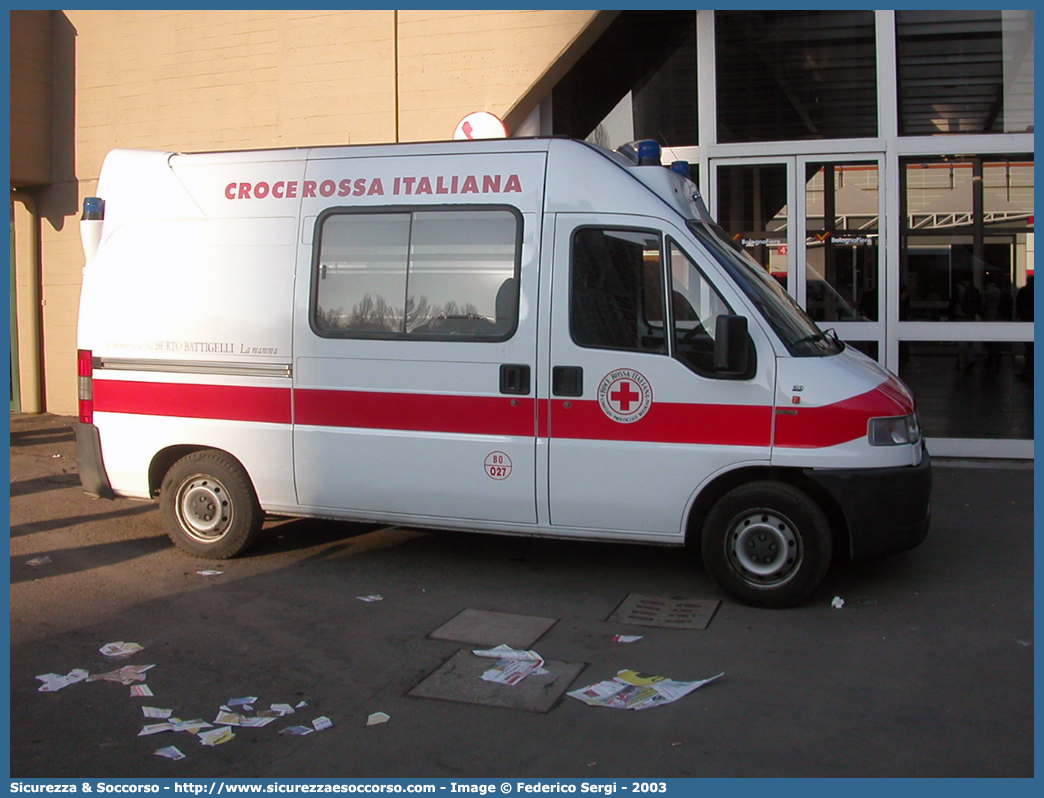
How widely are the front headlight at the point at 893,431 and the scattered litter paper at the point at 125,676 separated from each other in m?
4.06

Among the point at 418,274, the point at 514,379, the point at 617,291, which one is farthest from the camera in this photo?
the point at 418,274

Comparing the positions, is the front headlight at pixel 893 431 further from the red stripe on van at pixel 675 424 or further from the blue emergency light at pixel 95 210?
the blue emergency light at pixel 95 210

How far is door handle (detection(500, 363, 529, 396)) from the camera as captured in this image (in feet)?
20.3

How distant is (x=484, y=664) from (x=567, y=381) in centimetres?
179

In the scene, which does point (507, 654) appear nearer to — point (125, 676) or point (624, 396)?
point (624, 396)

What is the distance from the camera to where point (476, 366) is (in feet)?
20.6

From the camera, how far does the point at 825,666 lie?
5.13 metres

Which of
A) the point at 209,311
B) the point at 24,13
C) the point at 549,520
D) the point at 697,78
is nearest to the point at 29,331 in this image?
the point at 24,13

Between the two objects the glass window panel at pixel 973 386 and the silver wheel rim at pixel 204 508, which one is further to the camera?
the glass window panel at pixel 973 386

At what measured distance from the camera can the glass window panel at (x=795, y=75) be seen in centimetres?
1073

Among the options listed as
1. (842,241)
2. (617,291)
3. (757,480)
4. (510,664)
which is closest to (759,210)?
(842,241)

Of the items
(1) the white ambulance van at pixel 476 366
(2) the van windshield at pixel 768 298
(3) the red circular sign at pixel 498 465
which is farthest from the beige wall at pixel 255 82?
(3) the red circular sign at pixel 498 465

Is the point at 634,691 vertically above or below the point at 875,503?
below

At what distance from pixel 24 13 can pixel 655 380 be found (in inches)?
434
